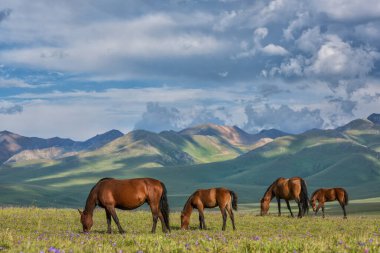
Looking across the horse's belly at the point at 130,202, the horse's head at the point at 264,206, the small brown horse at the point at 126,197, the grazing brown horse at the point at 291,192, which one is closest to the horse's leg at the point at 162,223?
the small brown horse at the point at 126,197

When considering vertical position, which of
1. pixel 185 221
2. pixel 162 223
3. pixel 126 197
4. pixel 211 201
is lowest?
pixel 185 221

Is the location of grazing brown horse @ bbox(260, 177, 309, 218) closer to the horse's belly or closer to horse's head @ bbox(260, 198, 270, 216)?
horse's head @ bbox(260, 198, 270, 216)

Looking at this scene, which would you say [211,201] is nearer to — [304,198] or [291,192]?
[304,198]

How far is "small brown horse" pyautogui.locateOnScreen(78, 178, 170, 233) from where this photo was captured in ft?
68.5

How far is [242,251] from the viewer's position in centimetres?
1125

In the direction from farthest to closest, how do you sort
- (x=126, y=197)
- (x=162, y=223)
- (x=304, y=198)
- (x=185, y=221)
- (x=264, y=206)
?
(x=264, y=206), (x=304, y=198), (x=185, y=221), (x=162, y=223), (x=126, y=197)

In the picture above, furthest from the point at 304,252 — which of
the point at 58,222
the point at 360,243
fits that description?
the point at 58,222

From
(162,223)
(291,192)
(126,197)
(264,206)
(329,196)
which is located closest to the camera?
(126,197)

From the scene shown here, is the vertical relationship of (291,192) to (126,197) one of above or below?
below

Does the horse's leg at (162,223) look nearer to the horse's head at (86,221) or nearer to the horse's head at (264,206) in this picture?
the horse's head at (86,221)

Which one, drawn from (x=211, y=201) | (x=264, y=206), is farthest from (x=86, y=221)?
(x=264, y=206)

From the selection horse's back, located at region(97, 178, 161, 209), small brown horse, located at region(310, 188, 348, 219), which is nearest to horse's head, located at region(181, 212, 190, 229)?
horse's back, located at region(97, 178, 161, 209)

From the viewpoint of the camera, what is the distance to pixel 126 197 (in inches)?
821

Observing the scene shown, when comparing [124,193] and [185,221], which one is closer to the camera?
[124,193]
